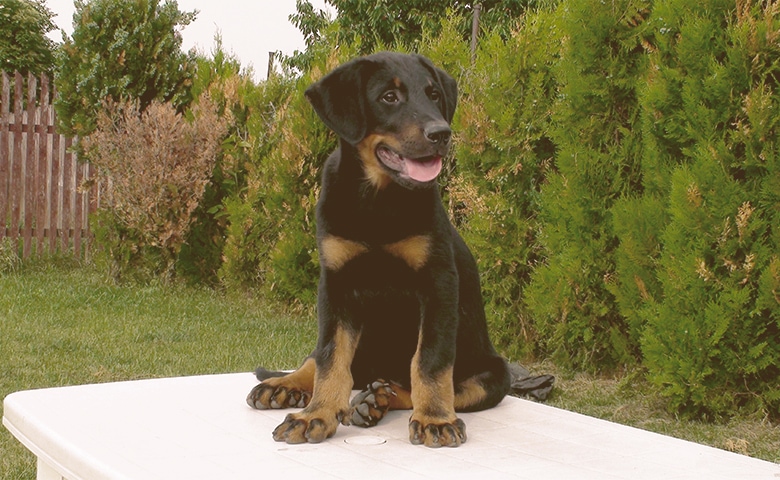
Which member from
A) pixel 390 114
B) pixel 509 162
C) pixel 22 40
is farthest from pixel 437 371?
pixel 22 40

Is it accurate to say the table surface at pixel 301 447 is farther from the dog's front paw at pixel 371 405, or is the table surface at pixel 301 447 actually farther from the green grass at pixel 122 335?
the green grass at pixel 122 335

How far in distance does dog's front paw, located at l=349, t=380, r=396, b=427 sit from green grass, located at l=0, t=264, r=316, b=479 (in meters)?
2.24

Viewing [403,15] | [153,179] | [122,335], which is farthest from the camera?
[403,15]

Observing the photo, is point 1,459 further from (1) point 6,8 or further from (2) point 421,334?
(1) point 6,8

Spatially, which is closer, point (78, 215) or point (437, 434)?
point (437, 434)

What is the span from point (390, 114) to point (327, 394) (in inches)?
34.1

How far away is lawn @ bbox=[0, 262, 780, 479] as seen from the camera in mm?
4539

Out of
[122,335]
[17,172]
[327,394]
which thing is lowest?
[122,335]

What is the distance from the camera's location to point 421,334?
242cm

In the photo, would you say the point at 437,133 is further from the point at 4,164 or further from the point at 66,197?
Answer: the point at 66,197

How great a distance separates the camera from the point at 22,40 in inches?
805

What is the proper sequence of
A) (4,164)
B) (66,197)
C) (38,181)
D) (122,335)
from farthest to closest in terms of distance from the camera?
(66,197), (38,181), (4,164), (122,335)

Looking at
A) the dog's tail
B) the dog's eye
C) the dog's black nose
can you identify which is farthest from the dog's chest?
the dog's tail

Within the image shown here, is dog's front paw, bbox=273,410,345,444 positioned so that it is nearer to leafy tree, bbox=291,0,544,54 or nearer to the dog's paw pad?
the dog's paw pad
